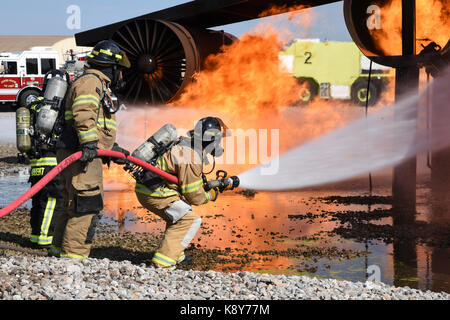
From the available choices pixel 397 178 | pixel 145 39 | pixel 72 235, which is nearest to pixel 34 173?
pixel 72 235

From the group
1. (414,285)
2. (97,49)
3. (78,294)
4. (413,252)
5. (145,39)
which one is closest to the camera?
(78,294)

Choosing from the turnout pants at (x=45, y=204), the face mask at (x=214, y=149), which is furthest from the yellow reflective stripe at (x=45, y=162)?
the face mask at (x=214, y=149)

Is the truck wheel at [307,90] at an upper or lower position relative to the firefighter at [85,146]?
upper

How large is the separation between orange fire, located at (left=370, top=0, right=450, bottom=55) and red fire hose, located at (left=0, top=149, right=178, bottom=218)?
17.3ft

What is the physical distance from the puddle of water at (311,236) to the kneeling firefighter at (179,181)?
22.9 inches

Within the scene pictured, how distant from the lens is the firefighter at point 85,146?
471 cm

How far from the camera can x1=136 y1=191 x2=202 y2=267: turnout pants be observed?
16.3 feet

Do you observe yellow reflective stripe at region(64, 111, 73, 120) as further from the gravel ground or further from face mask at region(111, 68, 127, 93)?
the gravel ground

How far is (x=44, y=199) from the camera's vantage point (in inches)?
233

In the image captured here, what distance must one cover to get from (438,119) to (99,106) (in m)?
6.37

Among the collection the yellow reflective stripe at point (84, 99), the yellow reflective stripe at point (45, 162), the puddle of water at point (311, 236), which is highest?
the yellow reflective stripe at point (84, 99)

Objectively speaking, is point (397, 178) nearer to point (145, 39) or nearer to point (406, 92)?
point (406, 92)

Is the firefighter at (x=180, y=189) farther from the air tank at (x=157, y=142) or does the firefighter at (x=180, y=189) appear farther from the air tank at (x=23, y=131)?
the air tank at (x=23, y=131)

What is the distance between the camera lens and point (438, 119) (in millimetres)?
8773
